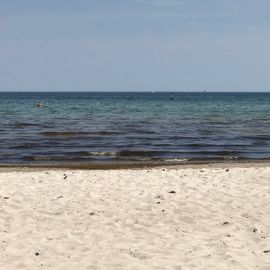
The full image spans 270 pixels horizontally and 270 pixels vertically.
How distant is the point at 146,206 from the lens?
10742 millimetres

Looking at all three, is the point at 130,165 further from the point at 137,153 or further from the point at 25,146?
the point at 25,146

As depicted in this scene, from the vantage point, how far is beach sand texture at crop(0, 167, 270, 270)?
7.70m

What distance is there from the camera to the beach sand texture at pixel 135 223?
303 inches

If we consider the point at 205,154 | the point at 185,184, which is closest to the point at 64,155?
the point at 205,154

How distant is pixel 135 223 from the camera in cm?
964

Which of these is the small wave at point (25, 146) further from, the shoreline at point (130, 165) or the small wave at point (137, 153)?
the shoreline at point (130, 165)

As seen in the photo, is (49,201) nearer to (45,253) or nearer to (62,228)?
(62,228)

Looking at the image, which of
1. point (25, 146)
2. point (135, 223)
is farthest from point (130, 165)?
point (135, 223)

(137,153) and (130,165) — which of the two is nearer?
(130,165)

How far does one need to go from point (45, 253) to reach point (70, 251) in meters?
0.38

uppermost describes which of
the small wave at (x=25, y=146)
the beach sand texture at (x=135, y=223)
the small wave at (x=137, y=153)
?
the beach sand texture at (x=135, y=223)

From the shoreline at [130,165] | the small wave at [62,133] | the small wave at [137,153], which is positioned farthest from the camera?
the small wave at [62,133]

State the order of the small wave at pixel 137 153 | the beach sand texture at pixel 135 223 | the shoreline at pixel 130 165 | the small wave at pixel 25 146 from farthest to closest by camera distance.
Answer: the small wave at pixel 25 146, the small wave at pixel 137 153, the shoreline at pixel 130 165, the beach sand texture at pixel 135 223

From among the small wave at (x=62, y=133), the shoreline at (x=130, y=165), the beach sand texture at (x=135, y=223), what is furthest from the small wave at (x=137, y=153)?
the small wave at (x=62, y=133)
